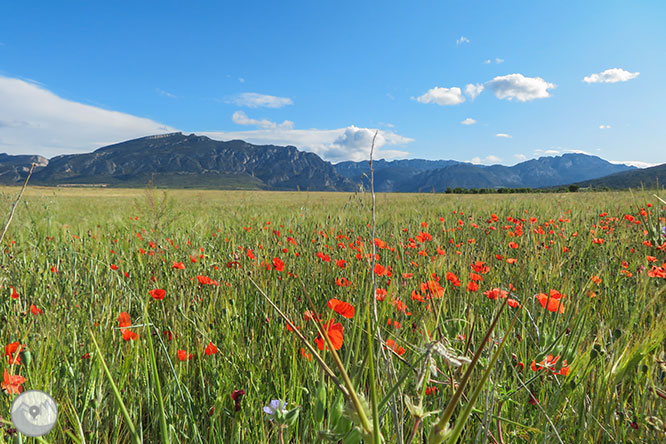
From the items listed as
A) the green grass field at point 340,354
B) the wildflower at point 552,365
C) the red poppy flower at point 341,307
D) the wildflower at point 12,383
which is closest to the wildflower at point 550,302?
the green grass field at point 340,354

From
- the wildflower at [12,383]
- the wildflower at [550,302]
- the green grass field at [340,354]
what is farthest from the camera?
the wildflower at [550,302]

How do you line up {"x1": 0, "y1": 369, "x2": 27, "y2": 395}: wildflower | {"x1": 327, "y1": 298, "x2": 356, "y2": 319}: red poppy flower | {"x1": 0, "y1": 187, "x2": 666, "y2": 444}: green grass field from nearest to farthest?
{"x1": 0, "y1": 187, "x2": 666, "y2": 444}: green grass field
{"x1": 0, "y1": 369, "x2": 27, "y2": 395}: wildflower
{"x1": 327, "y1": 298, "x2": 356, "y2": 319}: red poppy flower

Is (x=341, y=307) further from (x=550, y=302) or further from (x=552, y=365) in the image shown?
(x=550, y=302)

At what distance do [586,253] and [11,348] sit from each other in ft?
11.9

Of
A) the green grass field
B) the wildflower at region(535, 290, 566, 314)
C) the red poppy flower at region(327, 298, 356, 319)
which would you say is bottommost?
the green grass field

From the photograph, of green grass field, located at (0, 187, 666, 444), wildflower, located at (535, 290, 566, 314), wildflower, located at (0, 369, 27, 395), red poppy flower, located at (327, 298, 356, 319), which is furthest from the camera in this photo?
wildflower, located at (535, 290, 566, 314)

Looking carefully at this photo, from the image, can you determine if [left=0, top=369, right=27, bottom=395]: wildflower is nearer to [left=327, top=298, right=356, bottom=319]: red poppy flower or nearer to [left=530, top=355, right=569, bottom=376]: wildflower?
[left=327, top=298, right=356, bottom=319]: red poppy flower

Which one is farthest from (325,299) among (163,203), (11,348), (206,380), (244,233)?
(244,233)

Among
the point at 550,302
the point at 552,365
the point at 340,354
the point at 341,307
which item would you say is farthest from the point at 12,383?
the point at 550,302

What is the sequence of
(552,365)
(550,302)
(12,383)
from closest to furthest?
(12,383) < (552,365) < (550,302)

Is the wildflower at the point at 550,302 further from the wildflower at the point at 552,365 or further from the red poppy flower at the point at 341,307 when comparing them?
the red poppy flower at the point at 341,307

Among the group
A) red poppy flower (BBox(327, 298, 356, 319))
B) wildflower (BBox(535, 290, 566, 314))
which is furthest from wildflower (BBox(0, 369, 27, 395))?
wildflower (BBox(535, 290, 566, 314))

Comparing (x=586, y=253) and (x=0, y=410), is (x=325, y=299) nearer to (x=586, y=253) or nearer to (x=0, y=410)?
(x=0, y=410)

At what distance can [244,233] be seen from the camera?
161 inches
